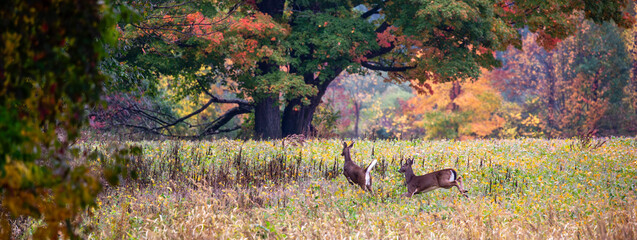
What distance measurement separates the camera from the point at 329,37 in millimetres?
15586

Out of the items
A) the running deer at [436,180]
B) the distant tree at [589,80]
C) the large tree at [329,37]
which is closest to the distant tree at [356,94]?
the distant tree at [589,80]

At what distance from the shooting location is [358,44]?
16.1 metres

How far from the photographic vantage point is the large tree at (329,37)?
14180mm

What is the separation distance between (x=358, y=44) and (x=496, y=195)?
25.7ft

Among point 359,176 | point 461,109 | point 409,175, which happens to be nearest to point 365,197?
point 359,176

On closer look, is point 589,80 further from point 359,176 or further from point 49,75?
point 49,75

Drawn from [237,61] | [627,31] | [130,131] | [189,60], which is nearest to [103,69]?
[237,61]

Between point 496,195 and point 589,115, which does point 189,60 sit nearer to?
point 496,195

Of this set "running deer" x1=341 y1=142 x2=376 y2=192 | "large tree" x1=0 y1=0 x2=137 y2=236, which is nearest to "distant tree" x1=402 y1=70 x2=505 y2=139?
"running deer" x1=341 y1=142 x2=376 y2=192

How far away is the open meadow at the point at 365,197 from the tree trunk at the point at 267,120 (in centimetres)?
348

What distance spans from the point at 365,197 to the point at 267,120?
9.99 metres

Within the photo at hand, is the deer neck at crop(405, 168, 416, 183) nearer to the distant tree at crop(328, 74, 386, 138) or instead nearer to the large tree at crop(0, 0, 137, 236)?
the large tree at crop(0, 0, 137, 236)

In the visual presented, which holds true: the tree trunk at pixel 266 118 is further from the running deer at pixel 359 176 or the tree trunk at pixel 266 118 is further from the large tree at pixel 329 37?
the running deer at pixel 359 176

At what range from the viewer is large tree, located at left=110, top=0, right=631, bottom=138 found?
14.2 metres
